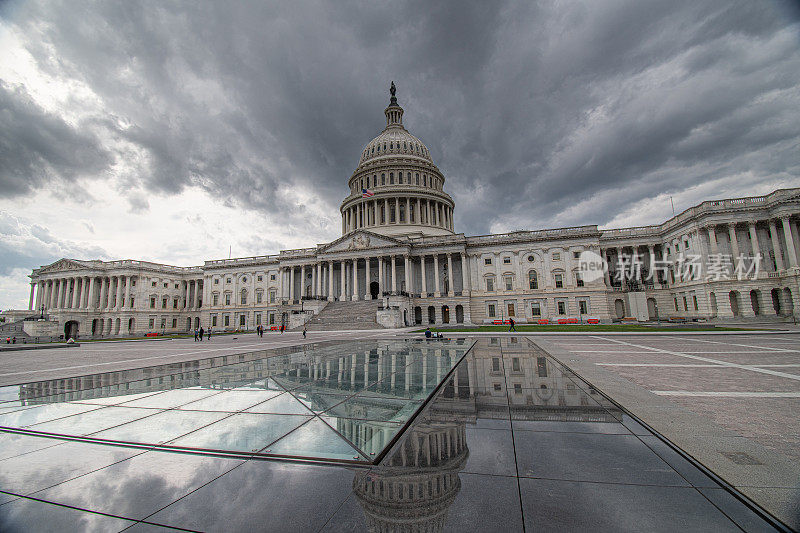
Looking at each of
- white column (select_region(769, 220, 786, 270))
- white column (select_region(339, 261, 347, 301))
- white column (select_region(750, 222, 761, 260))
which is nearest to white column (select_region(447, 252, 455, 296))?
white column (select_region(339, 261, 347, 301))

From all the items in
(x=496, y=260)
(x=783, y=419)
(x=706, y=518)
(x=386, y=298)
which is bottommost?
(x=783, y=419)

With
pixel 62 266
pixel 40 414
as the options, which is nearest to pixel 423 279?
pixel 40 414

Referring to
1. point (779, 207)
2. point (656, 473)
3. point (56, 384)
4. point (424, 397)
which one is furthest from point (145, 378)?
point (779, 207)

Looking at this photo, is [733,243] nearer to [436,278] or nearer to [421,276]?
[436,278]

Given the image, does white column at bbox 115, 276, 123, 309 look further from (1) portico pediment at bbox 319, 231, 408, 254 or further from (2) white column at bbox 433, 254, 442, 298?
(2) white column at bbox 433, 254, 442, 298

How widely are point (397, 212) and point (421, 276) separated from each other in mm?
17241

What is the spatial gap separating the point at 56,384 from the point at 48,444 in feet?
23.4

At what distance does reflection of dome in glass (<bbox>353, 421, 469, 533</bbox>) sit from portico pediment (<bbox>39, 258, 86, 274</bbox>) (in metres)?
102

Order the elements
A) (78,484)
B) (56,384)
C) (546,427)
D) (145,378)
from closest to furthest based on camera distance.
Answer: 1. (78,484)
2. (546,427)
3. (56,384)
4. (145,378)

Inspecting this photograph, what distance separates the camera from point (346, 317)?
2021 inches

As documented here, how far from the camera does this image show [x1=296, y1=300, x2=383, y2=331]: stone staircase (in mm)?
47969

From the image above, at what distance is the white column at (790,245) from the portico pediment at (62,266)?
126m

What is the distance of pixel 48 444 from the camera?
518cm

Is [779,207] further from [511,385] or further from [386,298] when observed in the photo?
[511,385]
